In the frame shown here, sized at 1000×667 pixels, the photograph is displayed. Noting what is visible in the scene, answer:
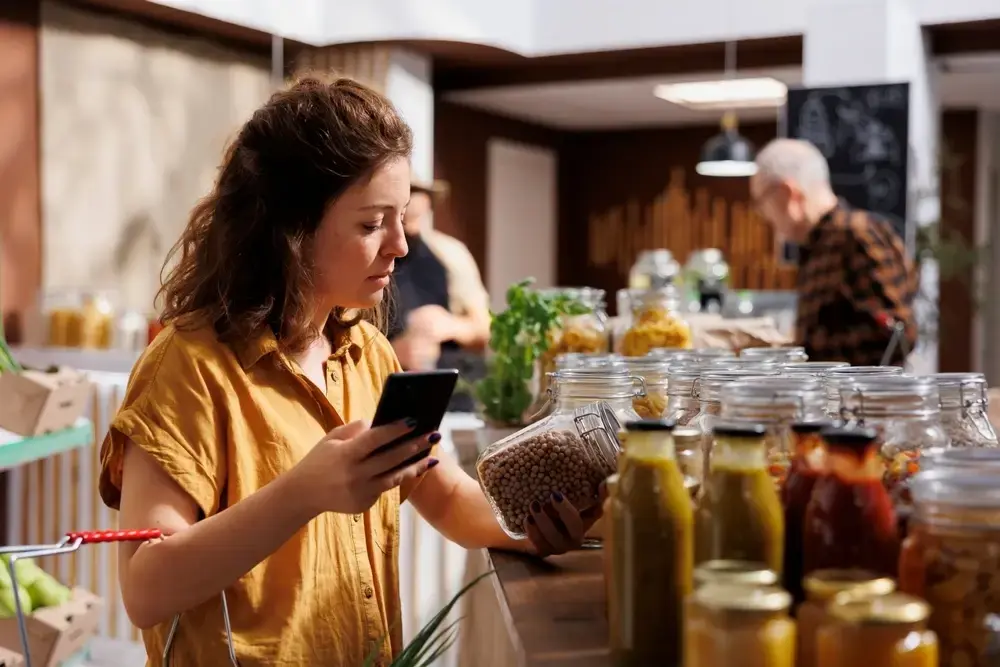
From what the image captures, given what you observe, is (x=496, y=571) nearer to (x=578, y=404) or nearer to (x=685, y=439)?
(x=578, y=404)

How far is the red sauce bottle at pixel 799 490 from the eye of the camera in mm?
817

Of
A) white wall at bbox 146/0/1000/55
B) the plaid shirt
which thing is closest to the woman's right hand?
the plaid shirt

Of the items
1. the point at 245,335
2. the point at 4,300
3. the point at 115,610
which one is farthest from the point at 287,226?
the point at 4,300

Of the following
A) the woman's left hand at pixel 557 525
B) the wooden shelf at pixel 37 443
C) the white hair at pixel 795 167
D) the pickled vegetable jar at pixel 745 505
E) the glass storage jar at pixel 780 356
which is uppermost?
the white hair at pixel 795 167

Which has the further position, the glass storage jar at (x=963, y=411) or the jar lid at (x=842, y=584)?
the glass storage jar at (x=963, y=411)

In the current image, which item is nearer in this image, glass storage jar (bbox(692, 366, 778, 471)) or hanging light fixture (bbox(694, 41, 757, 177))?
glass storage jar (bbox(692, 366, 778, 471))

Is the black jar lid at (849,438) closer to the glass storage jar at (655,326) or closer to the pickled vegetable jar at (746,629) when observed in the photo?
the pickled vegetable jar at (746,629)

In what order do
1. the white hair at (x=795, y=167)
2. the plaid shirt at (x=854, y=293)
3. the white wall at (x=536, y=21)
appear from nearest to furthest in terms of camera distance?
1. the plaid shirt at (x=854, y=293)
2. the white hair at (x=795, y=167)
3. the white wall at (x=536, y=21)

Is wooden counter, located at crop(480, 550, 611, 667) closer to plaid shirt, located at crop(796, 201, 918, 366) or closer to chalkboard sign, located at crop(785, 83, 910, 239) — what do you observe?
plaid shirt, located at crop(796, 201, 918, 366)

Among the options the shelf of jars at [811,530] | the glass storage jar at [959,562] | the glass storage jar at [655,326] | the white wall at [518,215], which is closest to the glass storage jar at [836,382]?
the shelf of jars at [811,530]

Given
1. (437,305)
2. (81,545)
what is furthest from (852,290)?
(81,545)

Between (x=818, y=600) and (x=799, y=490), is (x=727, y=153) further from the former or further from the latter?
(x=818, y=600)

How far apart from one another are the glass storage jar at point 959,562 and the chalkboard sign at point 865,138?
5246 millimetres

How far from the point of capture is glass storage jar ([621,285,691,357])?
2078 mm
